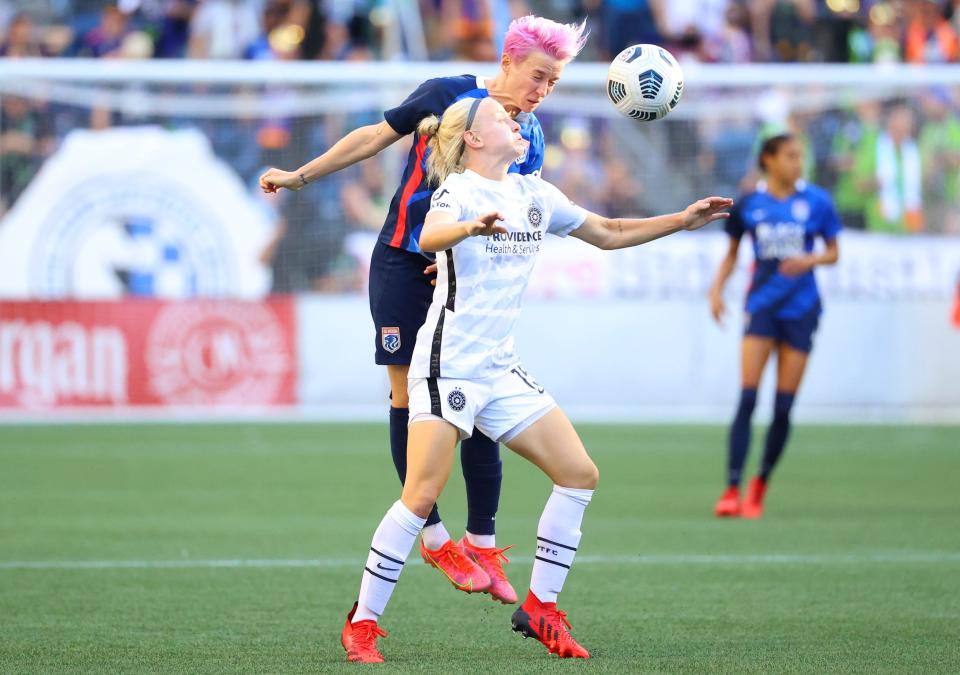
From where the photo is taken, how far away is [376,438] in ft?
48.4

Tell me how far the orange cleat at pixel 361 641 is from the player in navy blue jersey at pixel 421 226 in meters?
0.70

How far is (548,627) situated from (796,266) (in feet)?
16.0

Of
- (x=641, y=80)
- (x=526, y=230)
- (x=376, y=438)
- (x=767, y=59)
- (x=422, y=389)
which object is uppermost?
(x=767, y=59)

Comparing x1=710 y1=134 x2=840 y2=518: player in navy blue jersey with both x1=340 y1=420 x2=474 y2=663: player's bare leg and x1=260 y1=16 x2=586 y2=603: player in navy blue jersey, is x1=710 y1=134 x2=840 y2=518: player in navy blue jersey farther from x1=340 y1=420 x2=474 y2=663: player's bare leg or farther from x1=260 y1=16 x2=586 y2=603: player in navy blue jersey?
x1=340 y1=420 x2=474 y2=663: player's bare leg

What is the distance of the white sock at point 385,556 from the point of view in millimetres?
5512

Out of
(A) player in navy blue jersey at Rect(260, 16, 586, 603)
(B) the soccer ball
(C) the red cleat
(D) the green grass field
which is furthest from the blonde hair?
(C) the red cleat

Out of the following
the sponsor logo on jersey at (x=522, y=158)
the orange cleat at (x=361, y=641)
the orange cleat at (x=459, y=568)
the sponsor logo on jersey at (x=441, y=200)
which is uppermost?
the sponsor logo on jersey at (x=522, y=158)

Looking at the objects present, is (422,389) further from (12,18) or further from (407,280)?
(12,18)

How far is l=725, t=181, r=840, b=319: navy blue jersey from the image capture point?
1010 cm

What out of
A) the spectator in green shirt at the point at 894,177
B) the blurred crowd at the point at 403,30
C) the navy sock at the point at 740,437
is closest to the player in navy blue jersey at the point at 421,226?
the navy sock at the point at 740,437

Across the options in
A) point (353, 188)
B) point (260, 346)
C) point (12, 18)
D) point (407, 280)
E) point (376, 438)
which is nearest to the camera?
point (407, 280)

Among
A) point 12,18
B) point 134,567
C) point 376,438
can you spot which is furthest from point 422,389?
point 12,18

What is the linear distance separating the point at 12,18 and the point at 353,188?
4.89 m

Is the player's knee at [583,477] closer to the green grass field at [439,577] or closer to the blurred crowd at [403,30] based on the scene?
the green grass field at [439,577]
